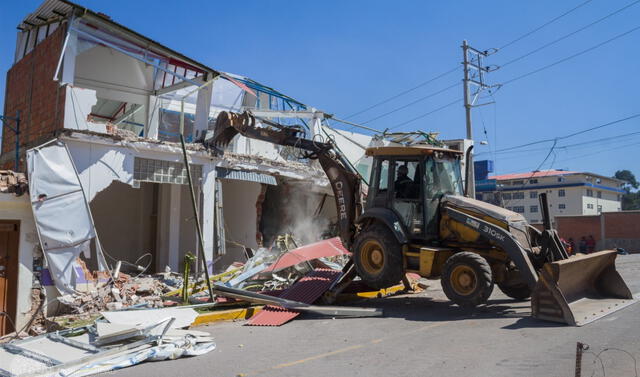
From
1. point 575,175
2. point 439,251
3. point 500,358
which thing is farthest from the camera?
point 575,175

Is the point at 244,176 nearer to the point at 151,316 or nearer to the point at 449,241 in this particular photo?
the point at 449,241

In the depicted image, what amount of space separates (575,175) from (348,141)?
42.2 metres

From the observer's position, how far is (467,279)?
8.30 meters

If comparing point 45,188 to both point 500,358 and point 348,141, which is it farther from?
point 348,141

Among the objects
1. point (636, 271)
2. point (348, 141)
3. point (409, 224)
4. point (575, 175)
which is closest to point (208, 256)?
point (409, 224)

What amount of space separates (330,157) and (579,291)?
5.49 metres

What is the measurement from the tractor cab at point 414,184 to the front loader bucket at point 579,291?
2.34m

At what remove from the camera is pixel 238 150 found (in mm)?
17250

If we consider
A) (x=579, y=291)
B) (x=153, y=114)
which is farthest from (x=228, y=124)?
(x=579, y=291)

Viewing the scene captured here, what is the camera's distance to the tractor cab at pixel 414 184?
30.5 ft

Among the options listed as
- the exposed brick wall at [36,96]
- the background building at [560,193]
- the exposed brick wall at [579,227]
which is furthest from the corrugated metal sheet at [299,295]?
the background building at [560,193]

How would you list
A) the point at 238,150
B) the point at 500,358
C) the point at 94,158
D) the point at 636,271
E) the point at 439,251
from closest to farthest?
the point at 500,358
the point at 439,251
the point at 94,158
the point at 636,271
the point at 238,150

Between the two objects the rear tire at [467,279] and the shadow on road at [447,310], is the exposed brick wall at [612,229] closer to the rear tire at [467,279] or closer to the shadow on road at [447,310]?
the shadow on road at [447,310]

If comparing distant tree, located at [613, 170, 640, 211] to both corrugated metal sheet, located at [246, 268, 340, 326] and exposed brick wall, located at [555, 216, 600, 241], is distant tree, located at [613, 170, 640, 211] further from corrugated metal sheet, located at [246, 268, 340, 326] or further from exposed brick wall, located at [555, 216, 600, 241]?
corrugated metal sheet, located at [246, 268, 340, 326]
